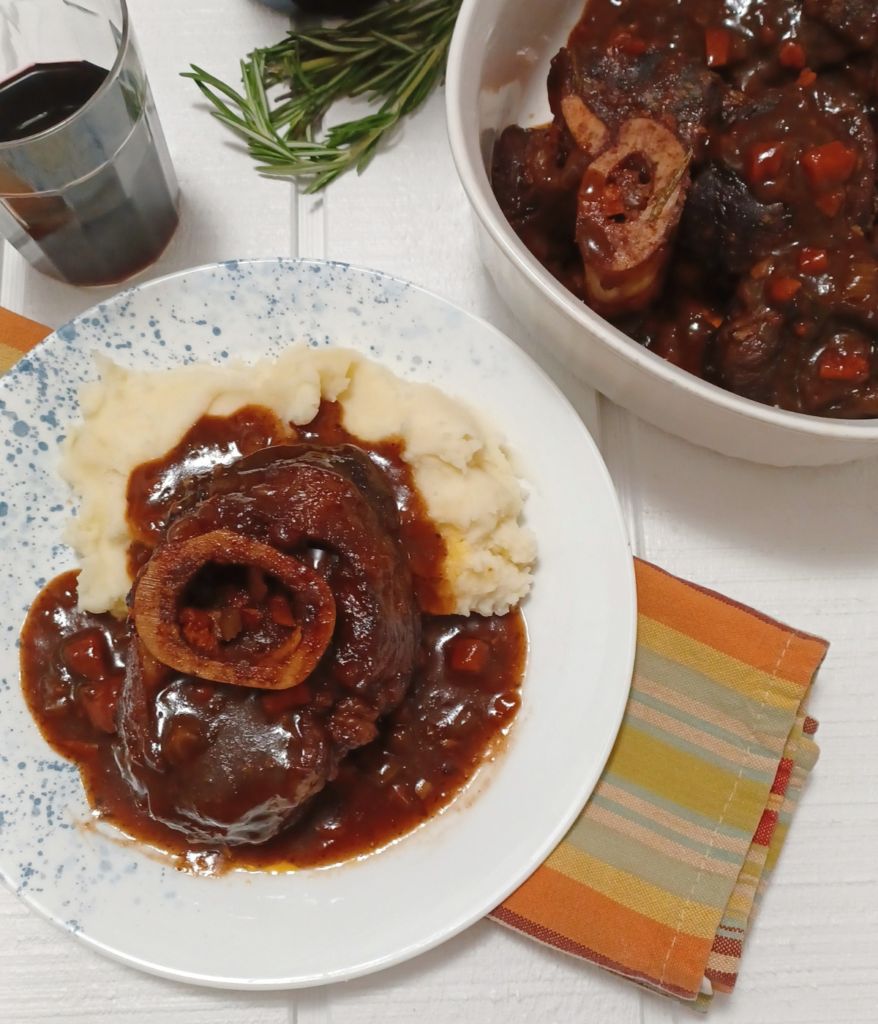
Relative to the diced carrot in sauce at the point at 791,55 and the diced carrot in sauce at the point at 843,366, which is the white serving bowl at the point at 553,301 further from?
the diced carrot in sauce at the point at 791,55

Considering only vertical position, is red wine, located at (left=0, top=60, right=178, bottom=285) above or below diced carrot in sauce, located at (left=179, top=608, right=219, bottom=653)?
above

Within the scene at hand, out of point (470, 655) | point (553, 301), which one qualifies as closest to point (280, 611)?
point (470, 655)

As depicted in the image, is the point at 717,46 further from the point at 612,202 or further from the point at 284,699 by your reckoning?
the point at 284,699

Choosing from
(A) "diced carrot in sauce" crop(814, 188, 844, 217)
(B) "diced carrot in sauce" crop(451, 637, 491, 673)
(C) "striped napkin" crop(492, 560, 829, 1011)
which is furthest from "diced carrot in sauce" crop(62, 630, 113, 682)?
(A) "diced carrot in sauce" crop(814, 188, 844, 217)

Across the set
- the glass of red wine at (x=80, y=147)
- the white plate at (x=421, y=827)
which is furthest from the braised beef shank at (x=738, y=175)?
the glass of red wine at (x=80, y=147)

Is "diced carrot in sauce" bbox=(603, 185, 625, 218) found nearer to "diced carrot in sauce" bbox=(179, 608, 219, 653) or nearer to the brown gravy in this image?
the brown gravy
